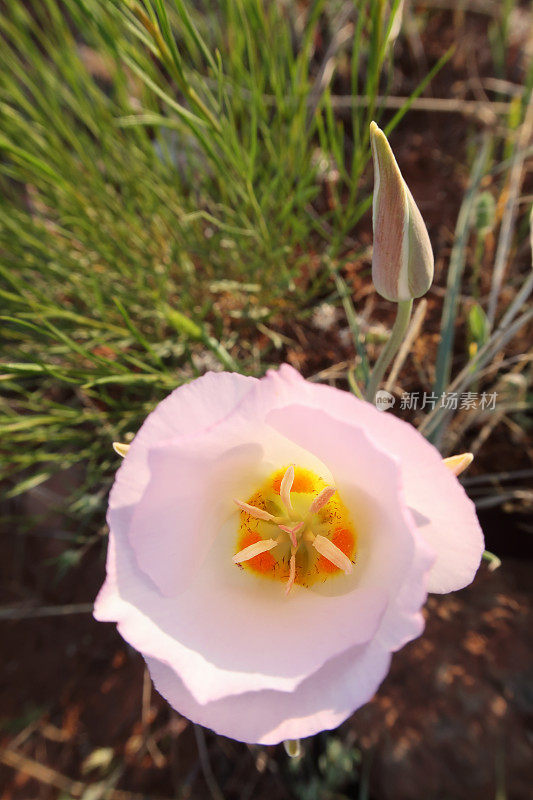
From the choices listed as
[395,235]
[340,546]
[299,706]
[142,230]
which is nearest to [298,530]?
[340,546]

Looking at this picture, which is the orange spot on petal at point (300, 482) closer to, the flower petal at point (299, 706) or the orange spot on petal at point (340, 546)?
the orange spot on petal at point (340, 546)

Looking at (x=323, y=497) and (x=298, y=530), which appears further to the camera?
(x=298, y=530)

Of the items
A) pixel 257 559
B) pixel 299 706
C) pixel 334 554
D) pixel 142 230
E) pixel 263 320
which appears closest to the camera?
pixel 299 706

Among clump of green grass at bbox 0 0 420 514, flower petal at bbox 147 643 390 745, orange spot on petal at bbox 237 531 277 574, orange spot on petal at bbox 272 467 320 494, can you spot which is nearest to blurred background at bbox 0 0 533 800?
clump of green grass at bbox 0 0 420 514

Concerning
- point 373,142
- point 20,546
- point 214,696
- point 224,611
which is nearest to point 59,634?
point 20,546

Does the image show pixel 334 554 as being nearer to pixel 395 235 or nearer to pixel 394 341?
pixel 394 341

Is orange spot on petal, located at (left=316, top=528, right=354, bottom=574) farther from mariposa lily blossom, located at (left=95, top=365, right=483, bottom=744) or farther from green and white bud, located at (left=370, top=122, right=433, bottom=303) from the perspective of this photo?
green and white bud, located at (left=370, top=122, right=433, bottom=303)

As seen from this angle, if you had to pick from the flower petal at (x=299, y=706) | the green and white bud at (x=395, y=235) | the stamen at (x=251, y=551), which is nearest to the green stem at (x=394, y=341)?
the green and white bud at (x=395, y=235)
